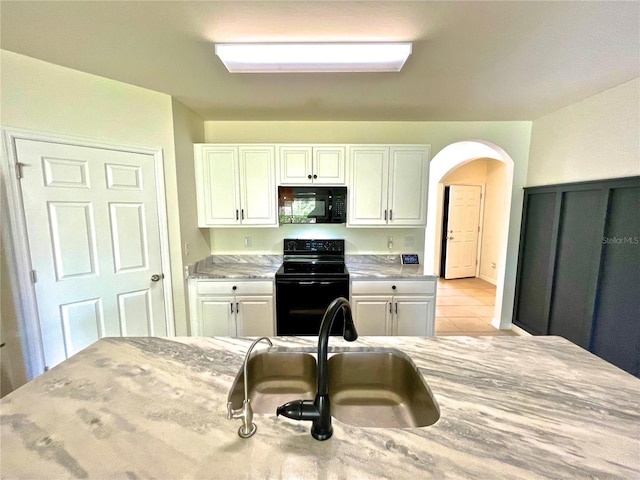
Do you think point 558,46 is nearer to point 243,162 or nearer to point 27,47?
point 243,162

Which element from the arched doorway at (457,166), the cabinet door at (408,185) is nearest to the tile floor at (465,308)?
the arched doorway at (457,166)

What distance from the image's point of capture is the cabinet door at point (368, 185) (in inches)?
108

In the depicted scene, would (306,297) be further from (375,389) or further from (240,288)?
(375,389)

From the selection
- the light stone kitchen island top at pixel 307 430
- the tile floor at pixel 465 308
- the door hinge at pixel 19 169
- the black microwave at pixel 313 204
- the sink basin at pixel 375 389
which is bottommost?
the tile floor at pixel 465 308

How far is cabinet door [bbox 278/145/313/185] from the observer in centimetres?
272

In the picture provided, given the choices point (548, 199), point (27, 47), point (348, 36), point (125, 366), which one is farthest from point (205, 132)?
point (548, 199)

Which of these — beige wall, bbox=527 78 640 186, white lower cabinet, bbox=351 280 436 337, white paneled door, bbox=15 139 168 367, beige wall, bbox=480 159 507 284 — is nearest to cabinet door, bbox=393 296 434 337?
white lower cabinet, bbox=351 280 436 337

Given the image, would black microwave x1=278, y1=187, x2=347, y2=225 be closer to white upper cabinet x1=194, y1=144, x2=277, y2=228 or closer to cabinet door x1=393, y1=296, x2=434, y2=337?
white upper cabinet x1=194, y1=144, x2=277, y2=228

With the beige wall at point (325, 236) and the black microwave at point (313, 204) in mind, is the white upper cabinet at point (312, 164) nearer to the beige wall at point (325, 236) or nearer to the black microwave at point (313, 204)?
the black microwave at point (313, 204)

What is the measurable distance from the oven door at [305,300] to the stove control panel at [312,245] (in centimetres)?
59

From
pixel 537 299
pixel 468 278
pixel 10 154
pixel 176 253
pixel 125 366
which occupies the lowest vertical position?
pixel 468 278

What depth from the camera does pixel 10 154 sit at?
1.67 meters

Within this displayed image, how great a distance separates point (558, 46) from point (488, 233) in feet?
15.1

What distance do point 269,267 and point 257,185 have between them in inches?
36.2
